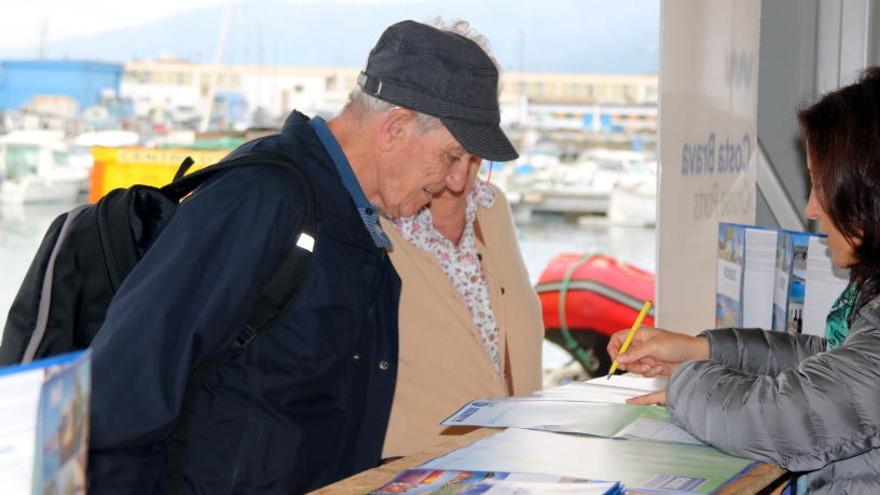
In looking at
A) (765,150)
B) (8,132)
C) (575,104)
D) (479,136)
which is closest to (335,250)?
(479,136)

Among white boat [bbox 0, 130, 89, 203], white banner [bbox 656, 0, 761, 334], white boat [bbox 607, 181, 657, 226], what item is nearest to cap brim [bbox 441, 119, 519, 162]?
white banner [bbox 656, 0, 761, 334]

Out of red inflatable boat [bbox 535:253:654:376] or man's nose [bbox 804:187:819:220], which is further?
red inflatable boat [bbox 535:253:654:376]

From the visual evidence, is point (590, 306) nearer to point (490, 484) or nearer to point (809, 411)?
point (809, 411)

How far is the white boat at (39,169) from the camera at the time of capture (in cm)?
1205

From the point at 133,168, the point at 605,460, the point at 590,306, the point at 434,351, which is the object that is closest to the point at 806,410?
the point at 605,460

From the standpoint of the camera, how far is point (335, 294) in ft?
5.74

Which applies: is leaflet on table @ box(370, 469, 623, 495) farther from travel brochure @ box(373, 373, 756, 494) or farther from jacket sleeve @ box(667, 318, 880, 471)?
jacket sleeve @ box(667, 318, 880, 471)

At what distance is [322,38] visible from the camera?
13.9 m

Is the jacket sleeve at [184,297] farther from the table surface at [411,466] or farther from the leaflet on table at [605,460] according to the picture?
the leaflet on table at [605,460]

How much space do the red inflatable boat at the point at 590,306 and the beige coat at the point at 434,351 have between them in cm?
364

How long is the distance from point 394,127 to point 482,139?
0.14 meters

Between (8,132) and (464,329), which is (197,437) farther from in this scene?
(8,132)

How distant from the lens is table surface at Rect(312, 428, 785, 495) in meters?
1.55

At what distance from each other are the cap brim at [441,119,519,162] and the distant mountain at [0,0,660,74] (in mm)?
9350
